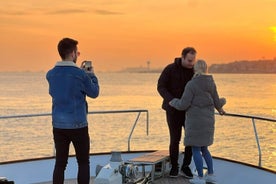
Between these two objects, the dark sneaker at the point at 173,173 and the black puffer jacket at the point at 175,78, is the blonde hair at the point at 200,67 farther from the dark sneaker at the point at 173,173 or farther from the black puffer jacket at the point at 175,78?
the dark sneaker at the point at 173,173

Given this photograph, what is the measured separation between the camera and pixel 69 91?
3.96 metres

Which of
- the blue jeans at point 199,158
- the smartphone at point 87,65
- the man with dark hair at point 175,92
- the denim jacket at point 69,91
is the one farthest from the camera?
the man with dark hair at point 175,92

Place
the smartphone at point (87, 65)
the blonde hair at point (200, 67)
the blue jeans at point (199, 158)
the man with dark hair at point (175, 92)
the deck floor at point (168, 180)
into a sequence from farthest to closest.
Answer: the man with dark hair at point (175, 92)
the deck floor at point (168, 180)
the blue jeans at point (199, 158)
the blonde hair at point (200, 67)
the smartphone at point (87, 65)

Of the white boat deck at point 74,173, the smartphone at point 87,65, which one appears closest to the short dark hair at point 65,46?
the smartphone at point 87,65

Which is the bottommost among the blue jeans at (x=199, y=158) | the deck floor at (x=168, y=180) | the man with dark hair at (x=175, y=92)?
the deck floor at (x=168, y=180)

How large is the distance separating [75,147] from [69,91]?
0.51 metres

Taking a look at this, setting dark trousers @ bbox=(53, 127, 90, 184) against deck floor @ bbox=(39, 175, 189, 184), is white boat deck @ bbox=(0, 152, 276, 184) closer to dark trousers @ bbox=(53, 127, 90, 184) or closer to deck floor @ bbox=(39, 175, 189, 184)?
deck floor @ bbox=(39, 175, 189, 184)

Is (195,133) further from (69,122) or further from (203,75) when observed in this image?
(69,122)

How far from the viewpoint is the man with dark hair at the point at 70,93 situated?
3.96 meters

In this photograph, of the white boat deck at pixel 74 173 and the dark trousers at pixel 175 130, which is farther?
the dark trousers at pixel 175 130

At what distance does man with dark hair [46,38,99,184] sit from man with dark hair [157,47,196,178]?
1438 millimetres

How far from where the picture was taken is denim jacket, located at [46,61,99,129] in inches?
156

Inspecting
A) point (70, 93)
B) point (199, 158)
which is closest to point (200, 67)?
point (199, 158)

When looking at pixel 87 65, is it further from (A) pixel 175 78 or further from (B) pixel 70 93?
(A) pixel 175 78
